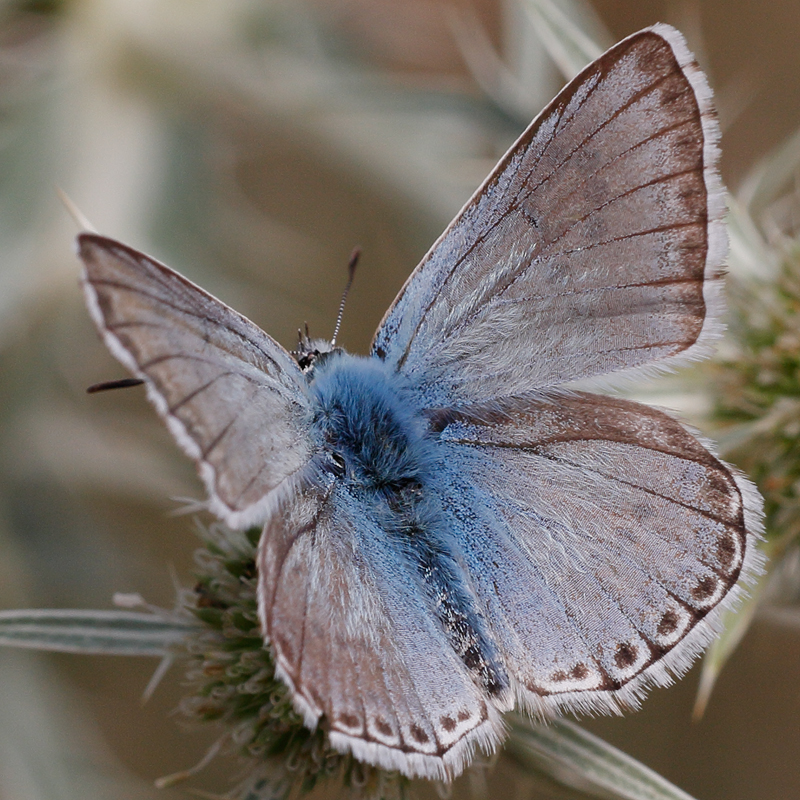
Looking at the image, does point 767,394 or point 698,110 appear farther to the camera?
point 767,394

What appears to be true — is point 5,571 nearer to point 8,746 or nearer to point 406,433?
point 8,746

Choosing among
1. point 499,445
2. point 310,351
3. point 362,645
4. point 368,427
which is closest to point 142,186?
point 310,351

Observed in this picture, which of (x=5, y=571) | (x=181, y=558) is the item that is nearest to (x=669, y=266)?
(x=5, y=571)

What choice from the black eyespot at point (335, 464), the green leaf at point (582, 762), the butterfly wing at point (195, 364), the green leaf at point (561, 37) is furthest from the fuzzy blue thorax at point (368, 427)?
the green leaf at point (561, 37)

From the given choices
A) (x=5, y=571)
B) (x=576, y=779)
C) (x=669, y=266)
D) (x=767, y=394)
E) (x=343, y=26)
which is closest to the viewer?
(x=669, y=266)

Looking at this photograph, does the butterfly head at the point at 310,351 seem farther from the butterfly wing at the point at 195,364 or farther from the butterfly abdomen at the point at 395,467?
the butterfly wing at the point at 195,364

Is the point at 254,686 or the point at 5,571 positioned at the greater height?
the point at 254,686
